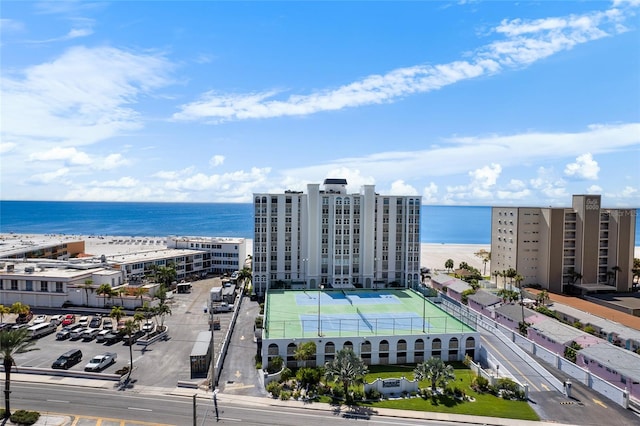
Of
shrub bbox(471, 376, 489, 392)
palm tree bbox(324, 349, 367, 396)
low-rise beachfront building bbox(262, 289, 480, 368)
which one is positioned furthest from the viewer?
low-rise beachfront building bbox(262, 289, 480, 368)

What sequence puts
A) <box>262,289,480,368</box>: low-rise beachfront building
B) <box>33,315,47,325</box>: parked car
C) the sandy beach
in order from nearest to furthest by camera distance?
<box>262,289,480,368</box>: low-rise beachfront building < <box>33,315,47,325</box>: parked car < the sandy beach

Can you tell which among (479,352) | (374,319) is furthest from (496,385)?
(374,319)

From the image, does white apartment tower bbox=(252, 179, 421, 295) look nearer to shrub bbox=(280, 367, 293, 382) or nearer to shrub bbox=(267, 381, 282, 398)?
shrub bbox=(280, 367, 293, 382)

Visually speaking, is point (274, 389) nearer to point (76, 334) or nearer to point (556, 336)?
point (76, 334)

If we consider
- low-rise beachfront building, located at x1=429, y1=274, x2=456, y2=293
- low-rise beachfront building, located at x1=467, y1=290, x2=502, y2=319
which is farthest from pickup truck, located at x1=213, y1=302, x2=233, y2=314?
low-rise beachfront building, located at x1=429, y1=274, x2=456, y2=293

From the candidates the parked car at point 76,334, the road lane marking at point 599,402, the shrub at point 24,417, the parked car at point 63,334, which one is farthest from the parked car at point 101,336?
the road lane marking at point 599,402

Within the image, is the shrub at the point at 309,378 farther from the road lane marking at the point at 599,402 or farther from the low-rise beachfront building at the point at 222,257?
the low-rise beachfront building at the point at 222,257
